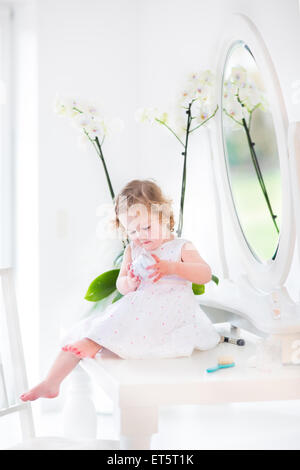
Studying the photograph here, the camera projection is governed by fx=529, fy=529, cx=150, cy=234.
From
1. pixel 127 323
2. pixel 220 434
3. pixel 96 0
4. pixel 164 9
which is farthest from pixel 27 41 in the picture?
pixel 220 434

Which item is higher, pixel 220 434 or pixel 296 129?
pixel 296 129

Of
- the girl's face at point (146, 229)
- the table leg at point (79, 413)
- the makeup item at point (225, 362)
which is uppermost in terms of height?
the girl's face at point (146, 229)

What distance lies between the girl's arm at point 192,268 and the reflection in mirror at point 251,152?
19cm

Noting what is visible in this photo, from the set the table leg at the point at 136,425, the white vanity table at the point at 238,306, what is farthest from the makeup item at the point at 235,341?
the table leg at the point at 136,425

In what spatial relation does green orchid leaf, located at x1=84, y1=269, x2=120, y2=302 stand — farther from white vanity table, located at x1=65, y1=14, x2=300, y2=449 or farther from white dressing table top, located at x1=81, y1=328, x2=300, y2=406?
white dressing table top, located at x1=81, y1=328, x2=300, y2=406

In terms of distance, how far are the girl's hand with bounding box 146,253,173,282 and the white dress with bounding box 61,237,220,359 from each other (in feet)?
0.12

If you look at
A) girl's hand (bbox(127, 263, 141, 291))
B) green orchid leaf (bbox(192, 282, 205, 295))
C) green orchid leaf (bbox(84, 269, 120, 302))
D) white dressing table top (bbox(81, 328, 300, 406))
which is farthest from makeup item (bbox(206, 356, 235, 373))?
green orchid leaf (bbox(84, 269, 120, 302))

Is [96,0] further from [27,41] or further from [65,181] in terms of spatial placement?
[65,181]

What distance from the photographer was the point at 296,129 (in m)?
0.96

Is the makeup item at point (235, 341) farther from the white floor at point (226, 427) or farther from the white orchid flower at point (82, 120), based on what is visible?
the white orchid flower at point (82, 120)

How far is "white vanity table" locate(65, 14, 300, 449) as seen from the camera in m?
0.90

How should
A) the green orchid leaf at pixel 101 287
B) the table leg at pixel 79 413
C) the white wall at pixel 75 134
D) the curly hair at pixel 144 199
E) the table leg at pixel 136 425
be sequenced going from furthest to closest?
1. the white wall at pixel 75 134
2. the green orchid leaf at pixel 101 287
3. the table leg at pixel 79 413
4. the curly hair at pixel 144 199
5. the table leg at pixel 136 425

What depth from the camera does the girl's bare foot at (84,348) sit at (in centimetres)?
107

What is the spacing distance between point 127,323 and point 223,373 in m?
0.24
